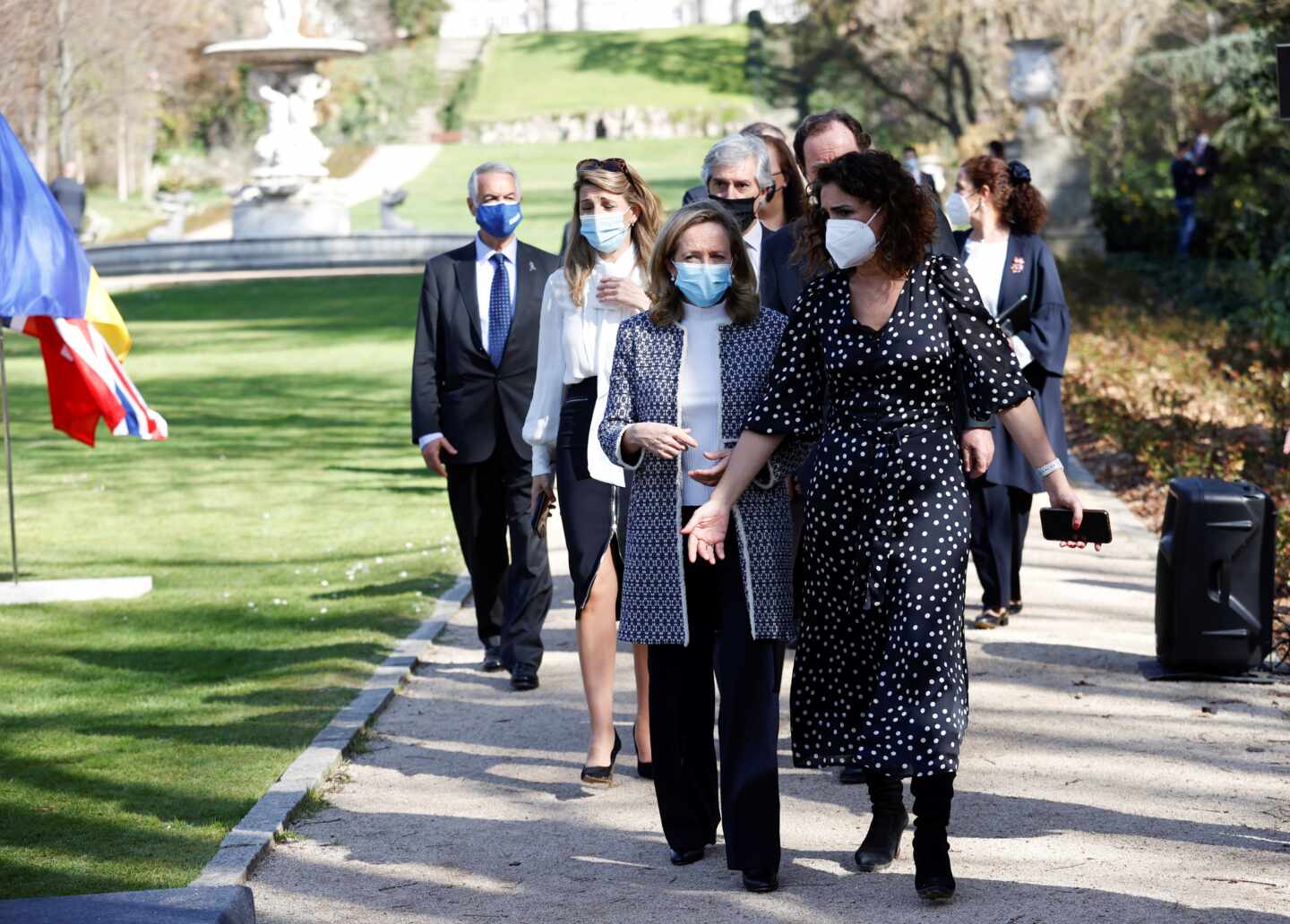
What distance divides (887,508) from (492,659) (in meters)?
3.65

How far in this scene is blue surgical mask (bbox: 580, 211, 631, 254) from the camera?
6277 mm

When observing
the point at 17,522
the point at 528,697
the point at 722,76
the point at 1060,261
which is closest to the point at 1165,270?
the point at 1060,261

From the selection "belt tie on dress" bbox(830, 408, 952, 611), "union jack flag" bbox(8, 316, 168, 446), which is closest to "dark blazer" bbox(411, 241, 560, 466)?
"union jack flag" bbox(8, 316, 168, 446)

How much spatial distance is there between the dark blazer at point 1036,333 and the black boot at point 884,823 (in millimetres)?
3407

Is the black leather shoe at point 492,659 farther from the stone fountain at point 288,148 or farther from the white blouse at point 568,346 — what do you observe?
the stone fountain at point 288,148

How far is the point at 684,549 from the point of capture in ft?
17.4

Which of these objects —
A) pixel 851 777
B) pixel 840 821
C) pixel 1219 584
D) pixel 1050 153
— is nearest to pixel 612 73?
pixel 1050 153

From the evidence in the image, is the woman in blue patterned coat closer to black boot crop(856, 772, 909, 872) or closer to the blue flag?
black boot crop(856, 772, 909, 872)

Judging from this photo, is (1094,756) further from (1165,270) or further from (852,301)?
(1165,270)

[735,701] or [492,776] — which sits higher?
[735,701]

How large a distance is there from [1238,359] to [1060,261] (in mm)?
9420

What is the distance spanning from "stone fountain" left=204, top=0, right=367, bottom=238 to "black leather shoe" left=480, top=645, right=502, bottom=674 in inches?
1397

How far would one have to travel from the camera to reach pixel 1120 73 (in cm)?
4222

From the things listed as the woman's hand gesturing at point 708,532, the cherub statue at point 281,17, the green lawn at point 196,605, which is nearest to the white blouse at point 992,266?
the green lawn at point 196,605
